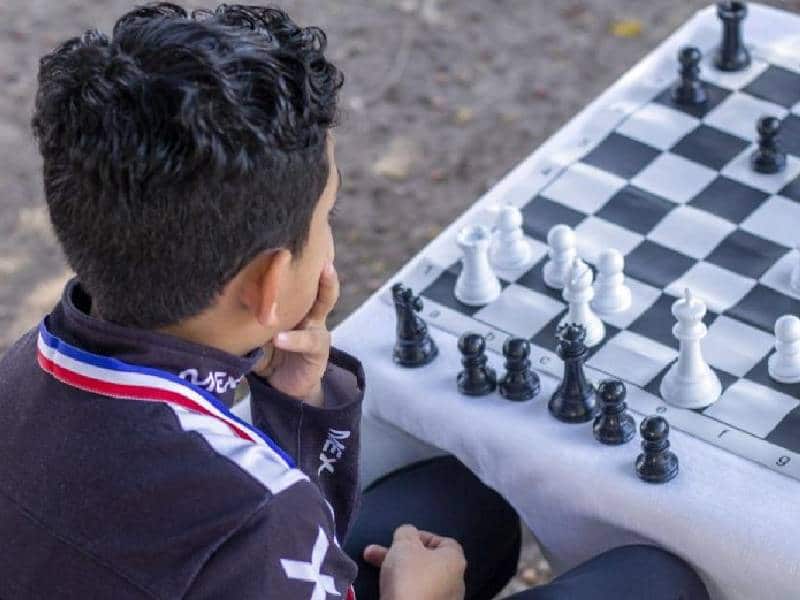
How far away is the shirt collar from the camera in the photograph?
4.00ft

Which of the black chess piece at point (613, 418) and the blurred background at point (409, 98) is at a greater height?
the black chess piece at point (613, 418)

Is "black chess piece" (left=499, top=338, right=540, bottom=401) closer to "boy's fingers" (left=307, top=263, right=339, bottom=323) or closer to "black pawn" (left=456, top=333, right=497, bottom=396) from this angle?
"black pawn" (left=456, top=333, right=497, bottom=396)

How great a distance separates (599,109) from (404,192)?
1236mm

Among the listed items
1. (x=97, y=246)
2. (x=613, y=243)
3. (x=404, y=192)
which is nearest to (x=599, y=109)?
(x=613, y=243)

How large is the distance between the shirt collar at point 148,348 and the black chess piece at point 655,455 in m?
0.39

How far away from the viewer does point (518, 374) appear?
1.53 m

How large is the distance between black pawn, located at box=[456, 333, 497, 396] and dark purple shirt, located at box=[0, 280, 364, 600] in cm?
32

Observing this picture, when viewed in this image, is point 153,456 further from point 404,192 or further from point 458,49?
point 458,49

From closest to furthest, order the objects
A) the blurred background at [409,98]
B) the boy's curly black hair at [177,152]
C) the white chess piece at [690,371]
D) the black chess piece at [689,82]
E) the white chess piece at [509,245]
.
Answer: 1. the boy's curly black hair at [177,152]
2. the white chess piece at [690,371]
3. the white chess piece at [509,245]
4. the black chess piece at [689,82]
5. the blurred background at [409,98]

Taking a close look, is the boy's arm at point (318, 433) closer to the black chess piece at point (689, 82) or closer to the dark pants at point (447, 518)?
the dark pants at point (447, 518)

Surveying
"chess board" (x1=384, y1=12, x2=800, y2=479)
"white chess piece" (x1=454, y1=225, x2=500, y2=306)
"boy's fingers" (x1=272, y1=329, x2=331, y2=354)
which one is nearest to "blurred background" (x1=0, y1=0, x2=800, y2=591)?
"chess board" (x1=384, y1=12, x2=800, y2=479)

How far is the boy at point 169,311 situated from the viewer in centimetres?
114

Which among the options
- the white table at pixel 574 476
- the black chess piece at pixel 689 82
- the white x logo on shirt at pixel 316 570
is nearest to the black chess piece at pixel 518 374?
the white table at pixel 574 476

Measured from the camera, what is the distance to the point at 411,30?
3674 millimetres
